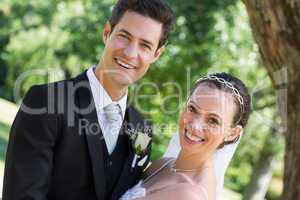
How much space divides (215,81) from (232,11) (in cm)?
766

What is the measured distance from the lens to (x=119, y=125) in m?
2.93

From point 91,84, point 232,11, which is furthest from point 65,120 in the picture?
point 232,11

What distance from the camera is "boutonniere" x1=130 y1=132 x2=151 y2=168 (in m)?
2.97

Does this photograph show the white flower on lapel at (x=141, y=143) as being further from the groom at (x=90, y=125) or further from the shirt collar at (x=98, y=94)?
the shirt collar at (x=98, y=94)

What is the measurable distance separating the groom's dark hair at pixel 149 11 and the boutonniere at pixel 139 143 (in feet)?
1.65

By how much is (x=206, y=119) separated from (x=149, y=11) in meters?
0.62

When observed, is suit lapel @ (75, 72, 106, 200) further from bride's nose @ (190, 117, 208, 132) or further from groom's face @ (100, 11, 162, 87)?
bride's nose @ (190, 117, 208, 132)

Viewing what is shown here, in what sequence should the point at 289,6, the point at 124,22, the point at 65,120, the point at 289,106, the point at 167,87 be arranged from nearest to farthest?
the point at 65,120 → the point at 124,22 → the point at 289,6 → the point at 289,106 → the point at 167,87

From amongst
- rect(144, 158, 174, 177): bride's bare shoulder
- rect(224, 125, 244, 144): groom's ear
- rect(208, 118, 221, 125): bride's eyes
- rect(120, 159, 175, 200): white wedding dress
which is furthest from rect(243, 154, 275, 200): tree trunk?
rect(208, 118, 221, 125): bride's eyes

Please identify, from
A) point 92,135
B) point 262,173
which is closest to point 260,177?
point 262,173

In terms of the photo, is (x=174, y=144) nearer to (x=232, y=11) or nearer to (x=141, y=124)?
(x=141, y=124)

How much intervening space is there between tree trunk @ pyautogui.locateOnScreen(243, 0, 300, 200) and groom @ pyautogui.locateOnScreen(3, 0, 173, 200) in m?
1.64

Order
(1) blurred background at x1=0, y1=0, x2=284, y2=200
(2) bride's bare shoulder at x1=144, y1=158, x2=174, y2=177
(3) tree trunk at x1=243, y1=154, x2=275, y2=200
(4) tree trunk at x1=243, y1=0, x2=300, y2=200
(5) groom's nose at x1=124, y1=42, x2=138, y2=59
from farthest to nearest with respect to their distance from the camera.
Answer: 1. (3) tree trunk at x1=243, y1=154, x2=275, y2=200
2. (1) blurred background at x1=0, y1=0, x2=284, y2=200
3. (4) tree trunk at x1=243, y1=0, x2=300, y2=200
4. (2) bride's bare shoulder at x1=144, y1=158, x2=174, y2=177
5. (5) groom's nose at x1=124, y1=42, x2=138, y2=59

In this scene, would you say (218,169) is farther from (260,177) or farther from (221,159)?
(260,177)
